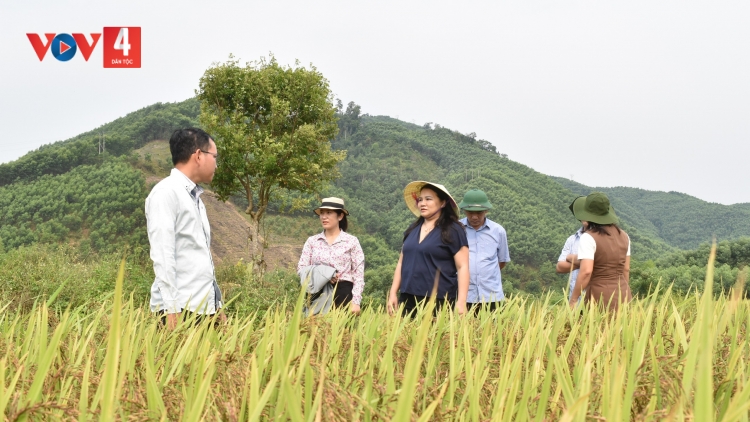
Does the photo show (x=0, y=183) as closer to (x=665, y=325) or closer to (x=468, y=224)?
(x=468, y=224)

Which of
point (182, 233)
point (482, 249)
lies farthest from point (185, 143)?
point (482, 249)

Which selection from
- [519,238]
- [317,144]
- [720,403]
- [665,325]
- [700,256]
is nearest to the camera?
[720,403]

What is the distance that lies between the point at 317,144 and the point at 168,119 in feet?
130

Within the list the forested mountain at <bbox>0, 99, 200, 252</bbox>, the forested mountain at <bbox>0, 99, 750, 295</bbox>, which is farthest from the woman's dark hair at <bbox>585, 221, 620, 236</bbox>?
the forested mountain at <bbox>0, 99, 200, 252</bbox>

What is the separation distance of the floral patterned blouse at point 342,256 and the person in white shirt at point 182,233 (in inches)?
69.4

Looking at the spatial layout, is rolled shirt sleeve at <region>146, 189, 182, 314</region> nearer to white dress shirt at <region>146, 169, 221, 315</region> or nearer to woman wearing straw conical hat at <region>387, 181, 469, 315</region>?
white dress shirt at <region>146, 169, 221, 315</region>

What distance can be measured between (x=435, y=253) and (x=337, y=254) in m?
1.12

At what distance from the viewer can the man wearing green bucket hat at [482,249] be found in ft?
16.5

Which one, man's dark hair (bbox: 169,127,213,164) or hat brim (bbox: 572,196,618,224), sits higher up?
man's dark hair (bbox: 169,127,213,164)

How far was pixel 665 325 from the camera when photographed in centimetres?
248

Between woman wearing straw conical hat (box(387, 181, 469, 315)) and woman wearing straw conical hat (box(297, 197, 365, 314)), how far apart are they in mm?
703

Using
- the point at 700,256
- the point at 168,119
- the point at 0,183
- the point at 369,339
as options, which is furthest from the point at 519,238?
the point at 369,339

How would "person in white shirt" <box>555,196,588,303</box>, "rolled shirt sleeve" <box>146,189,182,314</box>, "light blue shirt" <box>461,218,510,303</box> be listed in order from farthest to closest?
"light blue shirt" <box>461,218,510,303</box> < "person in white shirt" <box>555,196,588,303</box> < "rolled shirt sleeve" <box>146,189,182,314</box>

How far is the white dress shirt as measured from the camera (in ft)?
9.02
